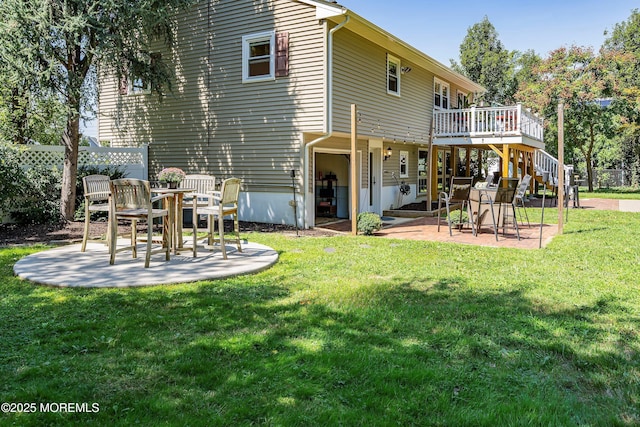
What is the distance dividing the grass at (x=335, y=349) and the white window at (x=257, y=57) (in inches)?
270

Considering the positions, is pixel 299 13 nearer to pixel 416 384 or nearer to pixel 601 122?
pixel 416 384

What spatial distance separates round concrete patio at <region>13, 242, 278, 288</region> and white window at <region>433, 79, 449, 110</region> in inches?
507

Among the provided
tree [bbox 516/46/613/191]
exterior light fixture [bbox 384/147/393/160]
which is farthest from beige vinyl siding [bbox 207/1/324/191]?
tree [bbox 516/46/613/191]

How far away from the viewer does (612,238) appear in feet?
28.0

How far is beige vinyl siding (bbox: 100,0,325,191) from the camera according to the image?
1066 cm

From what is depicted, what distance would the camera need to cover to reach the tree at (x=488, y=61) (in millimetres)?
32219

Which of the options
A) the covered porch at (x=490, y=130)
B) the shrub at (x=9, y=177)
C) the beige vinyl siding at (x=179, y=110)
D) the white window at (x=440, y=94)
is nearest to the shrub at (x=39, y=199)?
the shrub at (x=9, y=177)

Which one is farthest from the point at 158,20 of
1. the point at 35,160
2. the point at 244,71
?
the point at 35,160

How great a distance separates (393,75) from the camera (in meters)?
14.0

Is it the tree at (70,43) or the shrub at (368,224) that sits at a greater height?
the tree at (70,43)

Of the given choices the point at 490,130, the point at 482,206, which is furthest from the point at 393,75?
the point at 482,206

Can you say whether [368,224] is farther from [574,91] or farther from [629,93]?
[629,93]

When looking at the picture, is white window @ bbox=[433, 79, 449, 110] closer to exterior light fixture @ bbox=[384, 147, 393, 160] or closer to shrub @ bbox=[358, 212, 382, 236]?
exterior light fixture @ bbox=[384, 147, 393, 160]

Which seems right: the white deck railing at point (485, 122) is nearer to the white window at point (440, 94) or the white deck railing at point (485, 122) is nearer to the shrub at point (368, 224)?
the white window at point (440, 94)
